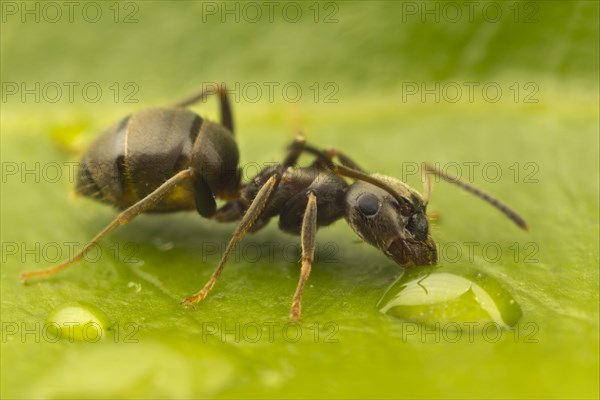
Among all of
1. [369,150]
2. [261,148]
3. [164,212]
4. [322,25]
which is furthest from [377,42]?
[164,212]

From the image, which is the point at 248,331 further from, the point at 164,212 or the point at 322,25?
the point at 322,25

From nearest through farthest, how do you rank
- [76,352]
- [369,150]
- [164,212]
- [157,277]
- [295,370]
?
[295,370]
[76,352]
[157,277]
[164,212]
[369,150]

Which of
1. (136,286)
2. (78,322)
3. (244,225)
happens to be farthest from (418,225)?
(78,322)

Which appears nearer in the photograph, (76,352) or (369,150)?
(76,352)

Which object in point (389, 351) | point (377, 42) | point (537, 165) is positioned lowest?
point (389, 351)

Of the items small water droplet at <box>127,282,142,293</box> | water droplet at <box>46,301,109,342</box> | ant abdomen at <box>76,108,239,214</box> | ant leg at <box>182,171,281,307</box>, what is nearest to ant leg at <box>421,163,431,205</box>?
ant leg at <box>182,171,281,307</box>

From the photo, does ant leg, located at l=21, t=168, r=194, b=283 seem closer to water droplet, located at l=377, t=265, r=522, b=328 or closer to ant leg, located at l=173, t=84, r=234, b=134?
ant leg, located at l=173, t=84, r=234, b=134
